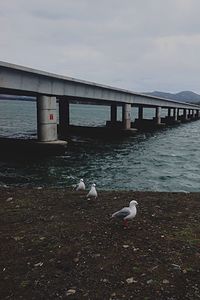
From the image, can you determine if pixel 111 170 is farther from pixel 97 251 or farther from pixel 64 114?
pixel 64 114

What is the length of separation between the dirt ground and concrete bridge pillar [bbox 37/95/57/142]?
22.4 meters

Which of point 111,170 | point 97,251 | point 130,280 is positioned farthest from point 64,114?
point 130,280

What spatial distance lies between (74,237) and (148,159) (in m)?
23.7

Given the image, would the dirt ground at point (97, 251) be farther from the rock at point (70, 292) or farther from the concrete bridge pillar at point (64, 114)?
the concrete bridge pillar at point (64, 114)

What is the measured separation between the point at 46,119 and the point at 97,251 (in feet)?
90.9

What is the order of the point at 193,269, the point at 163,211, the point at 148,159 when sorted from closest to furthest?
the point at 193,269, the point at 163,211, the point at 148,159

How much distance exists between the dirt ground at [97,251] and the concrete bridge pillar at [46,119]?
73.4 feet

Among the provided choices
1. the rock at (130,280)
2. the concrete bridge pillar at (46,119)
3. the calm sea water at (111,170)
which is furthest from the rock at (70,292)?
the concrete bridge pillar at (46,119)

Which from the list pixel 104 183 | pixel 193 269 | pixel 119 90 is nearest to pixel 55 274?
pixel 193 269

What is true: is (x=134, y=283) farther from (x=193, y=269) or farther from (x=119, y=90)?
(x=119, y=90)

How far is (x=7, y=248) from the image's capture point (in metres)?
7.90

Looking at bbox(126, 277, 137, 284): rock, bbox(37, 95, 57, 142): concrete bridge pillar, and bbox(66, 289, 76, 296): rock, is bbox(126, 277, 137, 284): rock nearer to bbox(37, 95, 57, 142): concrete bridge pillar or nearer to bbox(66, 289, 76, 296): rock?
bbox(66, 289, 76, 296): rock

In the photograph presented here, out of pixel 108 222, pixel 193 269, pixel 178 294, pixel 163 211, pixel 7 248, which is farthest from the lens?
pixel 163 211

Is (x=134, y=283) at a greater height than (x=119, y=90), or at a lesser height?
lesser
